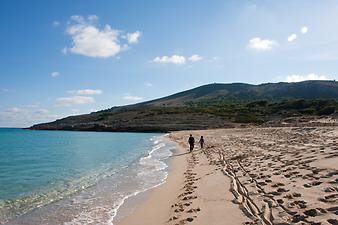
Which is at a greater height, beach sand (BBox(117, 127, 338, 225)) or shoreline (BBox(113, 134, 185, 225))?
beach sand (BBox(117, 127, 338, 225))

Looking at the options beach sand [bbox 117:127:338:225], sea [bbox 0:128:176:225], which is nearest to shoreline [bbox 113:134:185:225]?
beach sand [bbox 117:127:338:225]

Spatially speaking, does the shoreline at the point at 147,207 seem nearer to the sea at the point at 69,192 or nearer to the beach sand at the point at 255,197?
the beach sand at the point at 255,197

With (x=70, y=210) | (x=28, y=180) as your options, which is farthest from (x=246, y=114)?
(x=70, y=210)

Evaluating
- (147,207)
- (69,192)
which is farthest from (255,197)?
(69,192)

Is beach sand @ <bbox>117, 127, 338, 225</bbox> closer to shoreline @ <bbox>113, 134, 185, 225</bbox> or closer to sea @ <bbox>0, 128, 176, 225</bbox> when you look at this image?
shoreline @ <bbox>113, 134, 185, 225</bbox>

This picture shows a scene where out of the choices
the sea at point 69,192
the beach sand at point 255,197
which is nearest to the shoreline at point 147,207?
the beach sand at point 255,197

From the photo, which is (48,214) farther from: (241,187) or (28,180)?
(28,180)

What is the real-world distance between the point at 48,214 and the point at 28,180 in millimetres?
10059

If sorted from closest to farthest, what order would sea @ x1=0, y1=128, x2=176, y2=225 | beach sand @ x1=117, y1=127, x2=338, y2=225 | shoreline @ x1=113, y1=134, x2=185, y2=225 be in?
1. beach sand @ x1=117, y1=127, x2=338, y2=225
2. shoreline @ x1=113, y1=134, x2=185, y2=225
3. sea @ x1=0, y1=128, x2=176, y2=225

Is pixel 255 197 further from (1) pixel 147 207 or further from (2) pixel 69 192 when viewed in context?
(2) pixel 69 192

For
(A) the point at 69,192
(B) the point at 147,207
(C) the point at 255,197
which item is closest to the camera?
(C) the point at 255,197

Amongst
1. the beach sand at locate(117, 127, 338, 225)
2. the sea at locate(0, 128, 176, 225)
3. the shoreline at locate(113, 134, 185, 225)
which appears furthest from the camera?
the sea at locate(0, 128, 176, 225)

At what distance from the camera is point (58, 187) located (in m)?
19.2

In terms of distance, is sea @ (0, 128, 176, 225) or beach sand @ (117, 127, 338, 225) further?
sea @ (0, 128, 176, 225)
